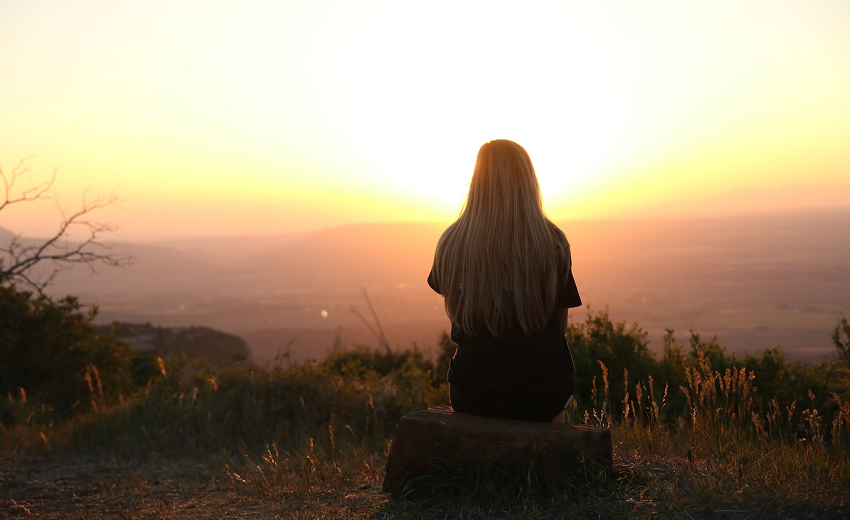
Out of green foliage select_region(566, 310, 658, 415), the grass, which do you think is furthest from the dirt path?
green foliage select_region(566, 310, 658, 415)

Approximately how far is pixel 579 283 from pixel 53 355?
34.1 m

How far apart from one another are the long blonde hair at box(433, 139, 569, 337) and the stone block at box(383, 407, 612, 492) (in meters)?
0.56

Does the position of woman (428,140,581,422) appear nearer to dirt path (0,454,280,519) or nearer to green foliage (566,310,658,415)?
dirt path (0,454,280,519)

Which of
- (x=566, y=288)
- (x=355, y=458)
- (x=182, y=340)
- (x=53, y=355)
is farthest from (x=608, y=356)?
(x=182, y=340)

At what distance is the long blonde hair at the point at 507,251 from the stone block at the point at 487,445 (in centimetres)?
56

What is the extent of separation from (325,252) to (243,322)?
4716 centimetres

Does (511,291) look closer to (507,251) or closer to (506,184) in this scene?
(507,251)

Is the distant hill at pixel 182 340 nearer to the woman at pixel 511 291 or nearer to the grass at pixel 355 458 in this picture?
the grass at pixel 355 458

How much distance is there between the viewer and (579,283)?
1555 inches

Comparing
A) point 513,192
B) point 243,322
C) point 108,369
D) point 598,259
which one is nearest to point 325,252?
point 243,322

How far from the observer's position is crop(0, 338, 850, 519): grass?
3301 millimetres

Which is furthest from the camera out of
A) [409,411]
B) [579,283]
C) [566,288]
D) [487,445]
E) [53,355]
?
[579,283]

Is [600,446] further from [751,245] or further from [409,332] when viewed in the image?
[751,245]

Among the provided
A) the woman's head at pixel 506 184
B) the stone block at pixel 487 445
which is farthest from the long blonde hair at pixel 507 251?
the stone block at pixel 487 445
